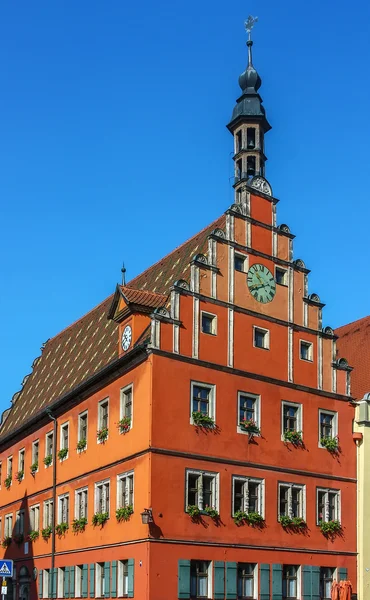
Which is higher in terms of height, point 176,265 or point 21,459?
point 176,265

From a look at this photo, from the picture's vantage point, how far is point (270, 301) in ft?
131

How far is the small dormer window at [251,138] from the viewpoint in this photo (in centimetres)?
4303

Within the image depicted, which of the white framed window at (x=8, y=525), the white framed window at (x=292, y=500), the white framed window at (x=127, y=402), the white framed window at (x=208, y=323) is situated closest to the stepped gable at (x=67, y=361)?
the white framed window at (x=127, y=402)

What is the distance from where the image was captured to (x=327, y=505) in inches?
1567

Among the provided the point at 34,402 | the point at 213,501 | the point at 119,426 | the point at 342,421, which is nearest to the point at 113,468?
the point at 119,426

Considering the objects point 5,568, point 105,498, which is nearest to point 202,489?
point 105,498

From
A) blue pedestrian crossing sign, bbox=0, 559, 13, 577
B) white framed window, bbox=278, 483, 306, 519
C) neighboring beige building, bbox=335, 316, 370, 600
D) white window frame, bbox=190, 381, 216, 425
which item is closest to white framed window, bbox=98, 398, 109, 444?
white window frame, bbox=190, 381, 216, 425

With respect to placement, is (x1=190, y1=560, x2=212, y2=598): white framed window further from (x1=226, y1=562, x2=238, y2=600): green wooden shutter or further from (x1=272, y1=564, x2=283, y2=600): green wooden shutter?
(x1=272, y1=564, x2=283, y2=600): green wooden shutter

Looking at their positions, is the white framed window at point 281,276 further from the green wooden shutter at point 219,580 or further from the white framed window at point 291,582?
the green wooden shutter at point 219,580

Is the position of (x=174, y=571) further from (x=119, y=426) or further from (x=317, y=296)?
(x=317, y=296)

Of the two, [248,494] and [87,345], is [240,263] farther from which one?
[87,345]

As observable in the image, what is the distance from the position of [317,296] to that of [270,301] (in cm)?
276

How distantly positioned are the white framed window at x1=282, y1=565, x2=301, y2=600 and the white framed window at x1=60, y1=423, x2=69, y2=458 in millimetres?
11087

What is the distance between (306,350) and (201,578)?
10851 mm
